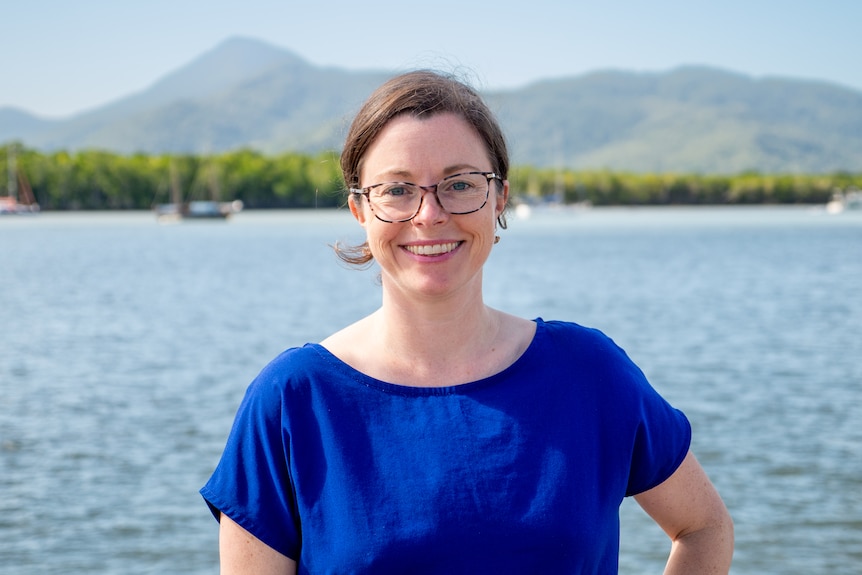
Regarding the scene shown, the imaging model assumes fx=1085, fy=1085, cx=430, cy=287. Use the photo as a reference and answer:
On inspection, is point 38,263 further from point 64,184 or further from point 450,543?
point 64,184

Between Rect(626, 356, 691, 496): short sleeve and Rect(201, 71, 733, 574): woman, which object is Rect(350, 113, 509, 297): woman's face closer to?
Rect(201, 71, 733, 574): woman

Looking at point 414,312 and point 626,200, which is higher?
point 414,312

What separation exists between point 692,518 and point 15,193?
128 meters

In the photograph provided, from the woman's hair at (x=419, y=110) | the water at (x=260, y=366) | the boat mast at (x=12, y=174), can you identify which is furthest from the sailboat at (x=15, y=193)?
the woman's hair at (x=419, y=110)

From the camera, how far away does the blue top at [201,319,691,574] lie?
2143mm

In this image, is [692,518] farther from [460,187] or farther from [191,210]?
[191,210]

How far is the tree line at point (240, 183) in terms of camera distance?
12338 cm

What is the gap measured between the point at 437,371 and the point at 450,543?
366 mm

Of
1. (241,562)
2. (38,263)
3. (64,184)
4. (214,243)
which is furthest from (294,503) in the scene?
(64,184)

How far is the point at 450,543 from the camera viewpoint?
6.98 ft

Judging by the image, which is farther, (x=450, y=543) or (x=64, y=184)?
(x=64, y=184)

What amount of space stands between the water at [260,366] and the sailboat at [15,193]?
6926 cm

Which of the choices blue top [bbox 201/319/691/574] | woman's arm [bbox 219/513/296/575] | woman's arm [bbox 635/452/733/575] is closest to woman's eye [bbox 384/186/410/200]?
blue top [bbox 201/319/691/574]

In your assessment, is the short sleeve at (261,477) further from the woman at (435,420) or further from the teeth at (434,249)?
the teeth at (434,249)
